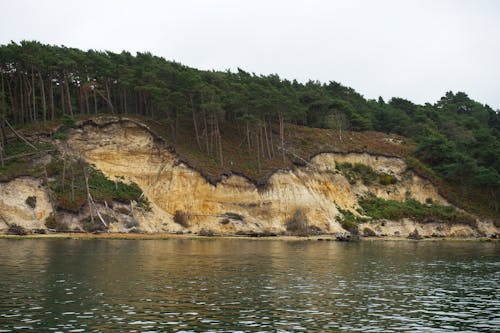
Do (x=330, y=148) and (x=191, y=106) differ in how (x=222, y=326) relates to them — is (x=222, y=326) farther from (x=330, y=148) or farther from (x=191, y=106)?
(x=330, y=148)

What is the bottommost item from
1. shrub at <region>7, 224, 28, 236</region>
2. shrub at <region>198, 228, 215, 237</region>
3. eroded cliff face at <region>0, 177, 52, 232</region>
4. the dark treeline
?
shrub at <region>198, 228, 215, 237</region>

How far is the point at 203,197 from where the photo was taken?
75875 mm

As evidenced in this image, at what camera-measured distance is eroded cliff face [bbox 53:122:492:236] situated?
2926 inches

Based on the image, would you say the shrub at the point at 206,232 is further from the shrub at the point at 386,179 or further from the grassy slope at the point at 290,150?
the shrub at the point at 386,179

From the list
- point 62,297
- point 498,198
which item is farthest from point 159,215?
point 498,198

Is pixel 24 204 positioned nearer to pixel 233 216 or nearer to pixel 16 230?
pixel 16 230

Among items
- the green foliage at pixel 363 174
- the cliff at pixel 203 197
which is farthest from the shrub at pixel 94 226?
the green foliage at pixel 363 174

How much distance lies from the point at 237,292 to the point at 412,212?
62.7 meters

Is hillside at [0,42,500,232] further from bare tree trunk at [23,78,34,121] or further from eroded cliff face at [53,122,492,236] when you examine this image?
eroded cliff face at [53,122,492,236]

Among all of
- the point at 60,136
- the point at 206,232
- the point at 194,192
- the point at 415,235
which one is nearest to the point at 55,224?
the point at 60,136

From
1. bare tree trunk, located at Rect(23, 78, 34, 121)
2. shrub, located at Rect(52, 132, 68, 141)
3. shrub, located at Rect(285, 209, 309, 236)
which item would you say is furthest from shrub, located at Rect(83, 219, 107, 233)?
shrub, located at Rect(285, 209, 309, 236)

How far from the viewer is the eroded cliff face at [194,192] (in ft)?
244

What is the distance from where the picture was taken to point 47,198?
65.9m

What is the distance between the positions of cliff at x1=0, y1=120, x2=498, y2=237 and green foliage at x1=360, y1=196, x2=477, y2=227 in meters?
0.74
